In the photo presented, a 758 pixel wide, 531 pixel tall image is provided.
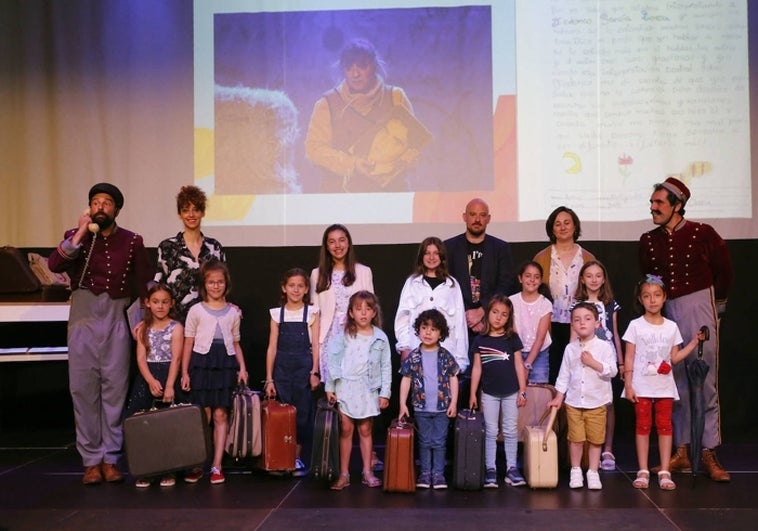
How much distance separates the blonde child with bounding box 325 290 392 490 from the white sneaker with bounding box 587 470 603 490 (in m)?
1.16

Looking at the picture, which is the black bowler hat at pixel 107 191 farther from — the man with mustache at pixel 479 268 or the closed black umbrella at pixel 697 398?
the closed black umbrella at pixel 697 398

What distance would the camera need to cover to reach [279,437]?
16.0ft

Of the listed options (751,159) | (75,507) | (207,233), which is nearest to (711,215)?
(751,159)

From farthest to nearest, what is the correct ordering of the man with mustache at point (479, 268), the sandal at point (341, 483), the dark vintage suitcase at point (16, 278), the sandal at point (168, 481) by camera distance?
the dark vintage suitcase at point (16, 278) < the man with mustache at point (479, 268) < the sandal at point (168, 481) < the sandal at point (341, 483)

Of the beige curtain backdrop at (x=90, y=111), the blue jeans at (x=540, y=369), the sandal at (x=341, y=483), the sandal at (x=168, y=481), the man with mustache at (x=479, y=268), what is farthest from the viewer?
the beige curtain backdrop at (x=90, y=111)

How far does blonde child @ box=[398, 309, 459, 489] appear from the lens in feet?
15.5

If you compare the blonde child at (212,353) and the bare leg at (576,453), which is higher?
the blonde child at (212,353)

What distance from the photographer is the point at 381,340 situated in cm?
480

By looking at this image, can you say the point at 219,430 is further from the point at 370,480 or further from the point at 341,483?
the point at 370,480

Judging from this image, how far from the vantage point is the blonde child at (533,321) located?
16.6ft

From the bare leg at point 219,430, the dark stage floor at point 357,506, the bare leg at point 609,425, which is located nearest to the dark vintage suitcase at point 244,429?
the bare leg at point 219,430

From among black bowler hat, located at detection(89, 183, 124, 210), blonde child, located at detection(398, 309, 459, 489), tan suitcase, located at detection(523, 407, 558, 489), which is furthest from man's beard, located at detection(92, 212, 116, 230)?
tan suitcase, located at detection(523, 407, 558, 489)

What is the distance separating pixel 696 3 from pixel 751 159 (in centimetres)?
119

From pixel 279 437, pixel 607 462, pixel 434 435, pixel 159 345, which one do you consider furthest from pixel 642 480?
pixel 159 345
